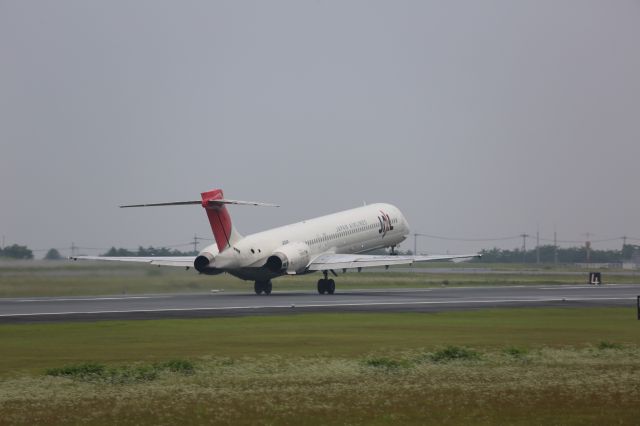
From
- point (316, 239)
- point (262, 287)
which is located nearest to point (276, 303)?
point (262, 287)

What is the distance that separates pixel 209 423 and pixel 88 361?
11.3 meters

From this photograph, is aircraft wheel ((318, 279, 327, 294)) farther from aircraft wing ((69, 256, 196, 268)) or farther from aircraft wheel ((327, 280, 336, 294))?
aircraft wing ((69, 256, 196, 268))

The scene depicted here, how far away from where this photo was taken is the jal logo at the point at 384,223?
8744 cm

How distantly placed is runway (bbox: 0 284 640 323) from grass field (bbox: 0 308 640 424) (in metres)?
6.84

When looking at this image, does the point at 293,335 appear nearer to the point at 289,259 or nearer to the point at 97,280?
the point at 289,259

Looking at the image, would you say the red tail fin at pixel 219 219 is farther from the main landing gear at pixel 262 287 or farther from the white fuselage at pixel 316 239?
the main landing gear at pixel 262 287

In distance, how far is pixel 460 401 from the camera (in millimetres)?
23625

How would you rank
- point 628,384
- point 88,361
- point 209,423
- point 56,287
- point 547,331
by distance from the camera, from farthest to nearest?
point 56,287, point 547,331, point 88,361, point 628,384, point 209,423

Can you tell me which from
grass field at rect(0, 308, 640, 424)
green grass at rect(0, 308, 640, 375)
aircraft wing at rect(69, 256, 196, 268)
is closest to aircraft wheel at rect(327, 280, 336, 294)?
aircraft wing at rect(69, 256, 196, 268)

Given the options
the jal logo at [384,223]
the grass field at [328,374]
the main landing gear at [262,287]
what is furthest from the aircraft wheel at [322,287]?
the grass field at [328,374]

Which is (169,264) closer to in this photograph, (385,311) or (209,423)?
(385,311)

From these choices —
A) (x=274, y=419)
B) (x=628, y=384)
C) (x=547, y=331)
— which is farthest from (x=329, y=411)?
(x=547, y=331)

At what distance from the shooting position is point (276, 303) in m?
A: 60.8

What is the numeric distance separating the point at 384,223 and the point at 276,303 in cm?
2851
